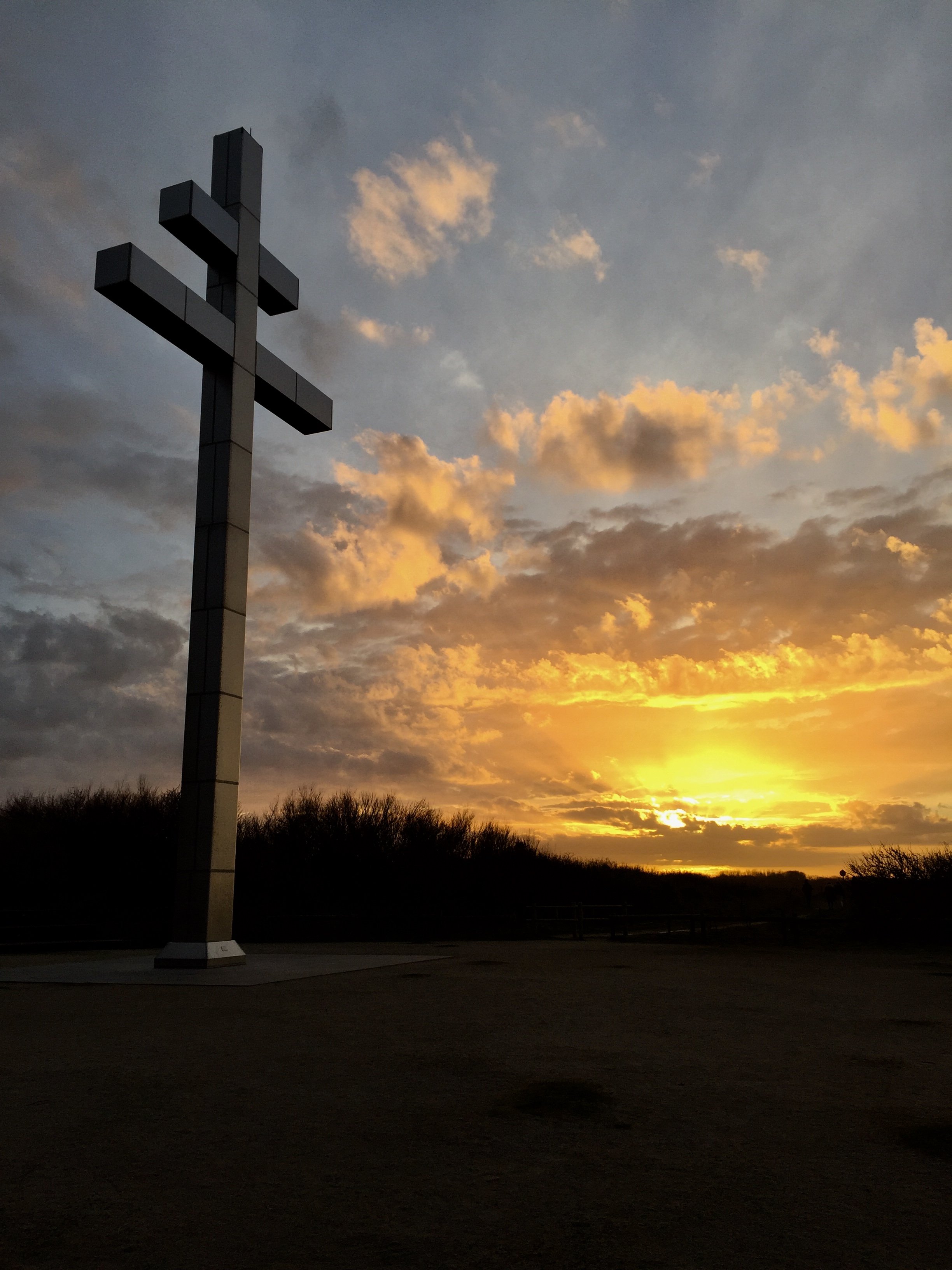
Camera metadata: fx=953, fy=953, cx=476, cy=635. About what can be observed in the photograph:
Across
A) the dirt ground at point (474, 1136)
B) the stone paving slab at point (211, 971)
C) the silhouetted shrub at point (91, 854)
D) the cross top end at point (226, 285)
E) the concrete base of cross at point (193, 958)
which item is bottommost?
the dirt ground at point (474, 1136)

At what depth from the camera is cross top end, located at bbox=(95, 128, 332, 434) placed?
14086 mm

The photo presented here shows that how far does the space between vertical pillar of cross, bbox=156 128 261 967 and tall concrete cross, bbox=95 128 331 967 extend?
0.02 m

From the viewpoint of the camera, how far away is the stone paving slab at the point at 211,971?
12375 mm

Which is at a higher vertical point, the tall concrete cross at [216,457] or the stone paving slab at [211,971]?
the tall concrete cross at [216,457]

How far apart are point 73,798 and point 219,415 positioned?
39.7 metres

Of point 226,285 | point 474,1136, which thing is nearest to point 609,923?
point 226,285

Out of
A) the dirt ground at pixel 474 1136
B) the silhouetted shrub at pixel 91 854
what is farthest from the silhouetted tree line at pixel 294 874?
the dirt ground at pixel 474 1136

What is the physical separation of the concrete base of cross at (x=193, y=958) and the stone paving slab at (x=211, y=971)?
0.11 meters

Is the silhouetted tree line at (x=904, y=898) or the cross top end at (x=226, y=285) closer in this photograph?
the cross top end at (x=226, y=285)

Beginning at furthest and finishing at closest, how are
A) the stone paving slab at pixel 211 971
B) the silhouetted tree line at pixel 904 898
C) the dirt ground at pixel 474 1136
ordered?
the silhouetted tree line at pixel 904 898, the stone paving slab at pixel 211 971, the dirt ground at pixel 474 1136

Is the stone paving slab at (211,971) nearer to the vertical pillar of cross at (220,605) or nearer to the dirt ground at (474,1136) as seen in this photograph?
the vertical pillar of cross at (220,605)

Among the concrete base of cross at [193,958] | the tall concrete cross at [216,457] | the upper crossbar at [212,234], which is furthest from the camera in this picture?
the upper crossbar at [212,234]

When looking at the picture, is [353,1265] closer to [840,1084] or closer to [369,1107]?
[369,1107]

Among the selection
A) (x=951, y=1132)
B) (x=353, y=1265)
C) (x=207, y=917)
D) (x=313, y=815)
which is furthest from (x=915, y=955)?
(x=313, y=815)
